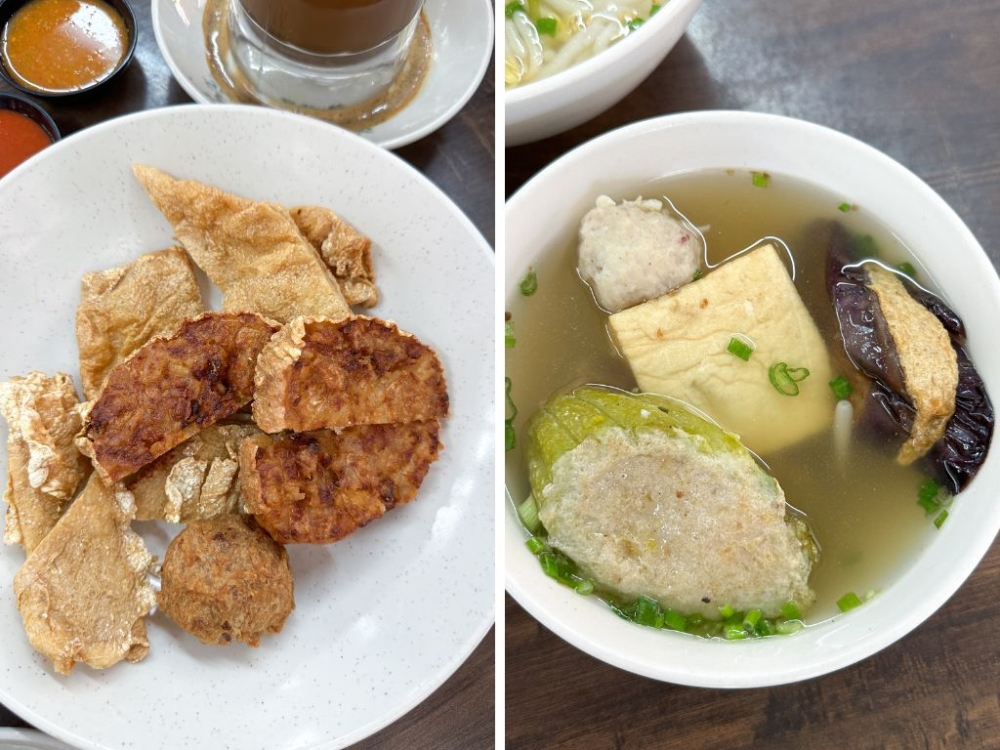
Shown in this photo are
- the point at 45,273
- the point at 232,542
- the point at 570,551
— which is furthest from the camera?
the point at 45,273

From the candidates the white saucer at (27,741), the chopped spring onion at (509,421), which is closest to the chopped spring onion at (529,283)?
the chopped spring onion at (509,421)

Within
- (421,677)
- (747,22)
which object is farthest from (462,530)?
(747,22)

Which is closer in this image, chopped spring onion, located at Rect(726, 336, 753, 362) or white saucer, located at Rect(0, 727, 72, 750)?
chopped spring onion, located at Rect(726, 336, 753, 362)

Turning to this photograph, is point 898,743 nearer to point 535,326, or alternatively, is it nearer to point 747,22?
point 535,326

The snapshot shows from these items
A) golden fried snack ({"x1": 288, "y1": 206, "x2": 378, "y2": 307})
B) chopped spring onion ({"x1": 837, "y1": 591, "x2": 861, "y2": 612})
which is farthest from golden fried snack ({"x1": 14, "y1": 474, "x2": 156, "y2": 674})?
chopped spring onion ({"x1": 837, "y1": 591, "x2": 861, "y2": 612})

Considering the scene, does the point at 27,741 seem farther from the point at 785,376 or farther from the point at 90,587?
the point at 785,376

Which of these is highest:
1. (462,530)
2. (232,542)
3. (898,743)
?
(232,542)

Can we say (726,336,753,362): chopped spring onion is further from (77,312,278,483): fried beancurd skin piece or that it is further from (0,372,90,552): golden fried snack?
(0,372,90,552): golden fried snack
